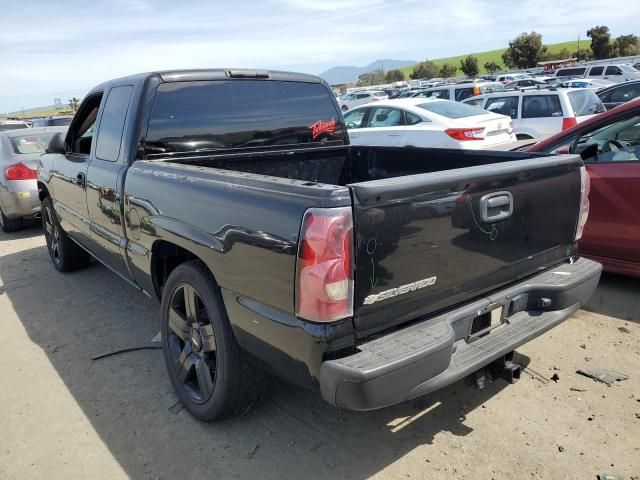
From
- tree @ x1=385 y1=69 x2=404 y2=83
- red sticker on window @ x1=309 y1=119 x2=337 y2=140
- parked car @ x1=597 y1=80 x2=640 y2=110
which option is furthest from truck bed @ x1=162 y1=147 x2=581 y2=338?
tree @ x1=385 y1=69 x2=404 y2=83

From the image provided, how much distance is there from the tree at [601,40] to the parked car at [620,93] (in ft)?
163

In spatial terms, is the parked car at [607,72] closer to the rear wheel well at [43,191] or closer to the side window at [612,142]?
the side window at [612,142]

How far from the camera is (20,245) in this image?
7.59 meters

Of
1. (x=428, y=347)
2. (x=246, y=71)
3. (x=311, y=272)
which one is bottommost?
(x=428, y=347)

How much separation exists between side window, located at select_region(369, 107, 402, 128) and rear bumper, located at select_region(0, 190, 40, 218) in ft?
21.4

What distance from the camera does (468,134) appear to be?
955 cm

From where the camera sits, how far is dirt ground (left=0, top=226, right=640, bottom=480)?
2607 mm

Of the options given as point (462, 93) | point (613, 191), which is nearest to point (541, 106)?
point (462, 93)

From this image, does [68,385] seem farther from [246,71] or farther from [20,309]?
[246,71]

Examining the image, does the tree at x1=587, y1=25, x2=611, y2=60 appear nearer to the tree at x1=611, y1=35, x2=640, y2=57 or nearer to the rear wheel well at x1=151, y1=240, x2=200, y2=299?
the tree at x1=611, y1=35, x2=640, y2=57

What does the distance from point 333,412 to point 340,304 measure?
48.4 inches

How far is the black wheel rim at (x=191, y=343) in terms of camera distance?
9.57ft

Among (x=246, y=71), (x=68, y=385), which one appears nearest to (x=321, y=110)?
(x=246, y=71)

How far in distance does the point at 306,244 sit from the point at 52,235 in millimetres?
4939
